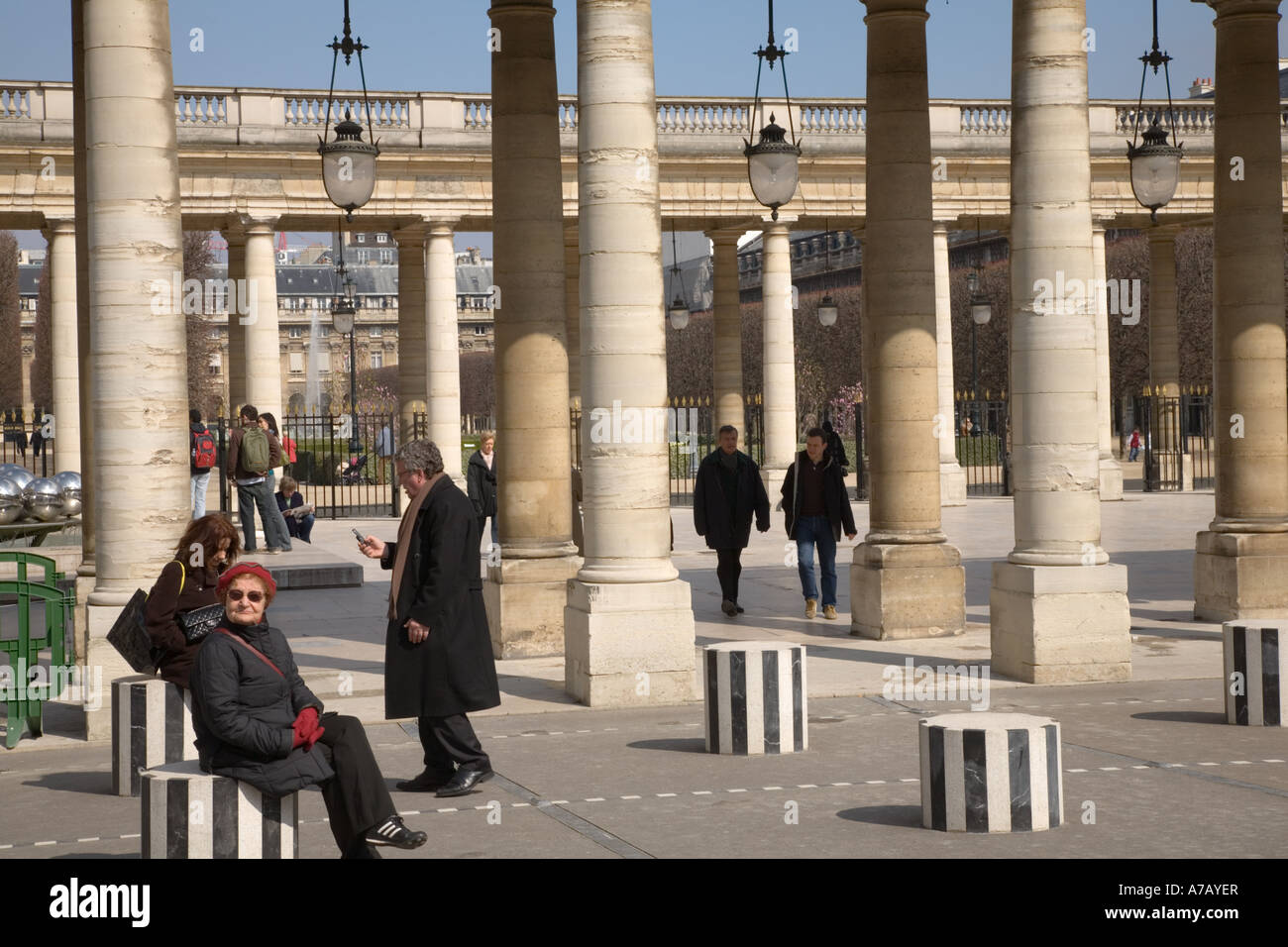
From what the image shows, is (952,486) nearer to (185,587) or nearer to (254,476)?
(254,476)

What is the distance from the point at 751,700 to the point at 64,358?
28771 mm

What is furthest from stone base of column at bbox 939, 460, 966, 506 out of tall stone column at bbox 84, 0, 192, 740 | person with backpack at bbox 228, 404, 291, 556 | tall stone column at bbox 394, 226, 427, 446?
tall stone column at bbox 84, 0, 192, 740

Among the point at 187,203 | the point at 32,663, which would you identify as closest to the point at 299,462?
the point at 187,203

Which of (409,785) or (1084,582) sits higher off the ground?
(1084,582)

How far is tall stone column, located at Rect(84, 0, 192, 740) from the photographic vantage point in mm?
13531

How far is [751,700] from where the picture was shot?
11852 millimetres

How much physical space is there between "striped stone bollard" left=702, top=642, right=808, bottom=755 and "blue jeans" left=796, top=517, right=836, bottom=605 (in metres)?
7.62

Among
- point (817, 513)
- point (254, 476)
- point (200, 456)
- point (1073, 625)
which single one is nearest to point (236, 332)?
point (200, 456)

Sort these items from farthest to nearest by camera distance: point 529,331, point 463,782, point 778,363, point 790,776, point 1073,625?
1. point 778,363
2. point 529,331
3. point 1073,625
4. point 790,776
5. point 463,782

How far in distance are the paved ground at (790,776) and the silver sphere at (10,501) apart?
12658 mm

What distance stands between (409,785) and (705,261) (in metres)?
111

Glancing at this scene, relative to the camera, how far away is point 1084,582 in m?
14.8

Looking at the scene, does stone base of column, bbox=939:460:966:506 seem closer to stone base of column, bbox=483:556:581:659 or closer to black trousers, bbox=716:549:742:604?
black trousers, bbox=716:549:742:604
